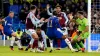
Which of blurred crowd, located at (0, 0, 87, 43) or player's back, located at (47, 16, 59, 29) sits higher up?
player's back, located at (47, 16, 59, 29)

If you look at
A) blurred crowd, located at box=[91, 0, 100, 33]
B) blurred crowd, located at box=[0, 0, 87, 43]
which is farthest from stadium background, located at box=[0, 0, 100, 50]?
blurred crowd, located at box=[91, 0, 100, 33]

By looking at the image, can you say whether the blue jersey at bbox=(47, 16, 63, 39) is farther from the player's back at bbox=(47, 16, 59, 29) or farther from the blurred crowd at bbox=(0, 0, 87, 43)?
the blurred crowd at bbox=(0, 0, 87, 43)

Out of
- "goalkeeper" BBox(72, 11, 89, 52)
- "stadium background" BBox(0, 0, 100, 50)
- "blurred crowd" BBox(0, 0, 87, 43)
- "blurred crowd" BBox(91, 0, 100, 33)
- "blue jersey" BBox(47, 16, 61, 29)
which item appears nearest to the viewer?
"blue jersey" BBox(47, 16, 61, 29)

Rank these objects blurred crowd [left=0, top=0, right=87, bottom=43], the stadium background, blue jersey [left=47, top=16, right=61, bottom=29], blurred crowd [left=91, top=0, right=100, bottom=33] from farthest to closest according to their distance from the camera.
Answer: the stadium background
blurred crowd [left=0, top=0, right=87, bottom=43]
blurred crowd [left=91, top=0, right=100, bottom=33]
blue jersey [left=47, top=16, right=61, bottom=29]

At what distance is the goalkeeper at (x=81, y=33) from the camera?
67.4 ft

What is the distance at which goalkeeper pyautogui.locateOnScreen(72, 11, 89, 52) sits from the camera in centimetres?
2055

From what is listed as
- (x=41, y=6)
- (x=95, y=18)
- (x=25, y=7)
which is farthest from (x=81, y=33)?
(x=41, y=6)

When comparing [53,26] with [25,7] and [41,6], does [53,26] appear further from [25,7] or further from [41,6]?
[41,6]

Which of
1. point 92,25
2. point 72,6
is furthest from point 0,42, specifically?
point 92,25

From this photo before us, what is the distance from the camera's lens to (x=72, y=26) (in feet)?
77.9

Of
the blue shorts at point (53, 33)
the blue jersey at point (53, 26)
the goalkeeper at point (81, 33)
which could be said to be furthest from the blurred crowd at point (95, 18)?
the blue jersey at point (53, 26)

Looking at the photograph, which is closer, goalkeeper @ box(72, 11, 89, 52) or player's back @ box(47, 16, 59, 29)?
player's back @ box(47, 16, 59, 29)

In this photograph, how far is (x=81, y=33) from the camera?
20641 mm

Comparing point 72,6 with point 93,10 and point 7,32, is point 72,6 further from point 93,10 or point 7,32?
point 7,32
